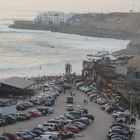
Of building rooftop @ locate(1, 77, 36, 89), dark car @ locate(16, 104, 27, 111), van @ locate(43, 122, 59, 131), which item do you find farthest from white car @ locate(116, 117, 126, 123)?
building rooftop @ locate(1, 77, 36, 89)

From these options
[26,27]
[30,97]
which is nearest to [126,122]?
[30,97]

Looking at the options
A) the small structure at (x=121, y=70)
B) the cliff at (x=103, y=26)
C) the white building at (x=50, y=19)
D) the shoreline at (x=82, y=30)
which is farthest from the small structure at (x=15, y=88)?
the white building at (x=50, y=19)

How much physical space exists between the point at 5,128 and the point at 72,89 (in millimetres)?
9185

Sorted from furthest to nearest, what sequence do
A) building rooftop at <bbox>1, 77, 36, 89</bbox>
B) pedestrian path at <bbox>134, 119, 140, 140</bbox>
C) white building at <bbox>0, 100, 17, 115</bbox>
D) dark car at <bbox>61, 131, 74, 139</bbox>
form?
building rooftop at <bbox>1, 77, 36, 89</bbox> < white building at <bbox>0, 100, 17, 115</bbox> < pedestrian path at <bbox>134, 119, 140, 140</bbox> < dark car at <bbox>61, 131, 74, 139</bbox>

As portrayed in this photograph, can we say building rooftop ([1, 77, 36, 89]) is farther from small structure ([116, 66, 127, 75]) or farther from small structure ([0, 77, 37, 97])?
small structure ([116, 66, 127, 75])

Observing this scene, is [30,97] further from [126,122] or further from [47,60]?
[47,60]

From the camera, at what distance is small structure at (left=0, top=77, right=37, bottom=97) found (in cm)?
2202

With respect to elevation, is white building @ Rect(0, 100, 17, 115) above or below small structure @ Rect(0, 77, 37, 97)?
below

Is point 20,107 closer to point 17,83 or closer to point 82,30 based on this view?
point 17,83

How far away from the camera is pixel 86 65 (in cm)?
3072

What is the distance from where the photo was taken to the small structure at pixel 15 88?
22.0m

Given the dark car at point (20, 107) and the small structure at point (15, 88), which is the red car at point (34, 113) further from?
the small structure at point (15, 88)

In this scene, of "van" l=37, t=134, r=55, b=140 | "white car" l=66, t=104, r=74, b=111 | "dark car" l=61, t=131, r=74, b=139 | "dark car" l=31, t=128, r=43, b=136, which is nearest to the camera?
"van" l=37, t=134, r=55, b=140

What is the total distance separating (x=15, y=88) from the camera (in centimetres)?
2228
